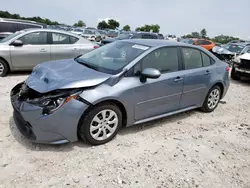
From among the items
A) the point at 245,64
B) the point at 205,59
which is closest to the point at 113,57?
the point at 205,59

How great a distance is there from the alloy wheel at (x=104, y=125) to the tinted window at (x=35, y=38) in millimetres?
4720

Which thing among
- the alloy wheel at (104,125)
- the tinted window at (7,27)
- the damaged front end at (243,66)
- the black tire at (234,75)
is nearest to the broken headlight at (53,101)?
the alloy wheel at (104,125)

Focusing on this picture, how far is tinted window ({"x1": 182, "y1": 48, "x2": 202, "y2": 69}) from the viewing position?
417 centimetres

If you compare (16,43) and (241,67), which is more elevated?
(16,43)

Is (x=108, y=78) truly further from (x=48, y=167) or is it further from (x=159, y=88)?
(x=48, y=167)

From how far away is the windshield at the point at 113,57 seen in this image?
346 centimetres

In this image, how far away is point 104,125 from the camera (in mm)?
3207

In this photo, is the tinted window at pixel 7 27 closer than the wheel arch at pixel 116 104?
No

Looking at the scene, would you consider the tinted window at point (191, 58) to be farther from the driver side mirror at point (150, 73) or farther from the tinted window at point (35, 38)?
the tinted window at point (35, 38)

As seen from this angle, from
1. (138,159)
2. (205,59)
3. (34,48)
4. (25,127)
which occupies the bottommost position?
(138,159)

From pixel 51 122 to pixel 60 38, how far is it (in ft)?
16.3

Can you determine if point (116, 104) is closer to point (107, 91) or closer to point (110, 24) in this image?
point (107, 91)

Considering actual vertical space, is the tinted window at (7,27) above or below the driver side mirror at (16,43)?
above

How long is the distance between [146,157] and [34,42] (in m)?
5.36
